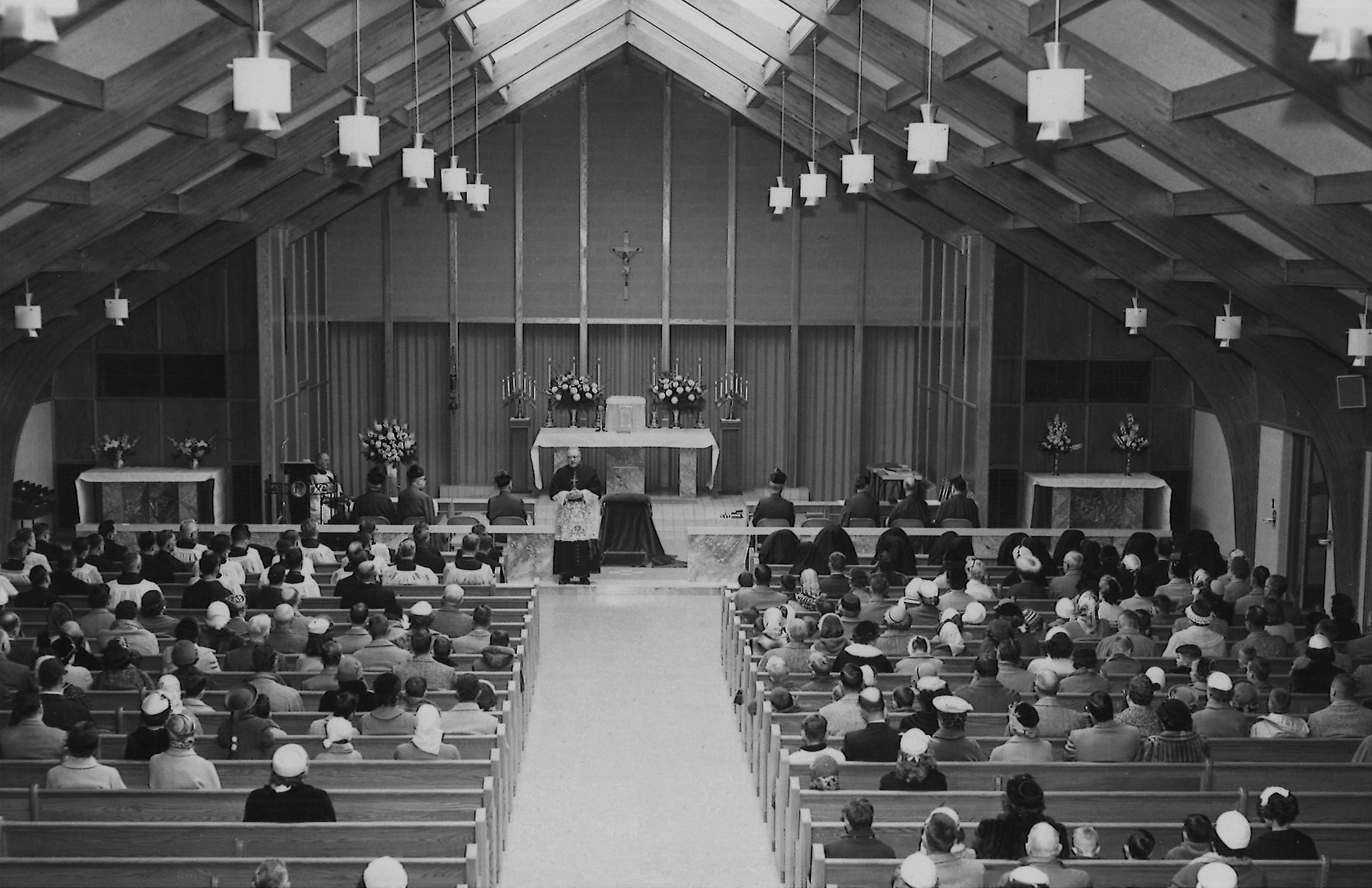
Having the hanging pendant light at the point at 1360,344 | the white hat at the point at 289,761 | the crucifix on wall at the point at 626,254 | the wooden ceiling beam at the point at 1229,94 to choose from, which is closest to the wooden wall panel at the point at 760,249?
the crucifix on wall at the point at 626,254

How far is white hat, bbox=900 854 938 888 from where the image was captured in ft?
20.3

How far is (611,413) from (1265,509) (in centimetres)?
893

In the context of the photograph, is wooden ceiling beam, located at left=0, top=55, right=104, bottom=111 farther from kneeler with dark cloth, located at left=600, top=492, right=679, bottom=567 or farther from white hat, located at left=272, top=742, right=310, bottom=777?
kneeler with dark cloth, located at left=600, top=492, right=679, bottom=567

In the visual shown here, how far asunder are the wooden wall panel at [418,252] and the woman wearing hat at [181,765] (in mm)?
15813

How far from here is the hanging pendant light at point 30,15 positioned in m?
5.04

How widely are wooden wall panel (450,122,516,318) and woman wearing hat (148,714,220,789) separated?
51.9 ft

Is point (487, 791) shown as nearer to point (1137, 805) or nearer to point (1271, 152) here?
point (1137, 805)

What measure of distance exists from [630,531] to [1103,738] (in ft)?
33.2

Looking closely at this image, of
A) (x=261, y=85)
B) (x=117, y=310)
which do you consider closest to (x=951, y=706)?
(x=261, y=85)

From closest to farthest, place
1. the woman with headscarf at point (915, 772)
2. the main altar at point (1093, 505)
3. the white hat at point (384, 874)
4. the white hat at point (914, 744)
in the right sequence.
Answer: the white hat at point (384, 874) < the woman with headscarf at point (915, 772) < the white hat at point (914, 744) < the main altar at point (1093, 505)

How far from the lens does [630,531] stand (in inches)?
720

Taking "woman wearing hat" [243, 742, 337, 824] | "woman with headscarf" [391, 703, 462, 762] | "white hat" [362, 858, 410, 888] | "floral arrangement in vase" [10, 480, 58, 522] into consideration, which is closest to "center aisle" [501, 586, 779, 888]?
"woman with headscarf" [391, 703, 462, 762]

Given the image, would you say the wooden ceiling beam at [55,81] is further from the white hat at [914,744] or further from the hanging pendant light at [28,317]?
the white hat at [914,744]

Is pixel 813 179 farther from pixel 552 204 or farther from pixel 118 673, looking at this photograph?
pixel 552 204
